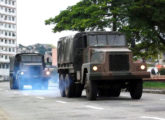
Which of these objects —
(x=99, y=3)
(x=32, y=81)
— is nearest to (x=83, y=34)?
(x=32, y=81)

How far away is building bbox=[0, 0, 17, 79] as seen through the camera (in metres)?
155

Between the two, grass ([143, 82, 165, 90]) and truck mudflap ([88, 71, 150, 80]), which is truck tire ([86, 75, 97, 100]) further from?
grass ([143, 82, 165, 90])

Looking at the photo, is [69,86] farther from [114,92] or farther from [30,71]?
[30,71]

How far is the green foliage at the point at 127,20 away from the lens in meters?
36.2

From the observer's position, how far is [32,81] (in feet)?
125

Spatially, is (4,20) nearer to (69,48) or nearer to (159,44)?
(159,44)

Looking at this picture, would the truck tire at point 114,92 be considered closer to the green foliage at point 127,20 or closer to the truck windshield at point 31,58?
the green foliage at point 127,20

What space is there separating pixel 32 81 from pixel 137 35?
1280 cm

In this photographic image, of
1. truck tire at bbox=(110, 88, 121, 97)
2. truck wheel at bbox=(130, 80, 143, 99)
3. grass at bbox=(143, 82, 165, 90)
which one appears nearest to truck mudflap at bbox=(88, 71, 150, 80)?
truck wheel at bbox=(130, 80, 143, 99)

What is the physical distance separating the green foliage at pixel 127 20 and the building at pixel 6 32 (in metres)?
101

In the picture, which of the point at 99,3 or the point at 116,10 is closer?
the point at 116,10

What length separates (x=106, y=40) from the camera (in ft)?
68.8

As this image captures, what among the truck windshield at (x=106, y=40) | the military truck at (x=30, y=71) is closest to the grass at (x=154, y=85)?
the military truck at (x=30, y=71)

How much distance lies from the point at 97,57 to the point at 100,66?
674mm
